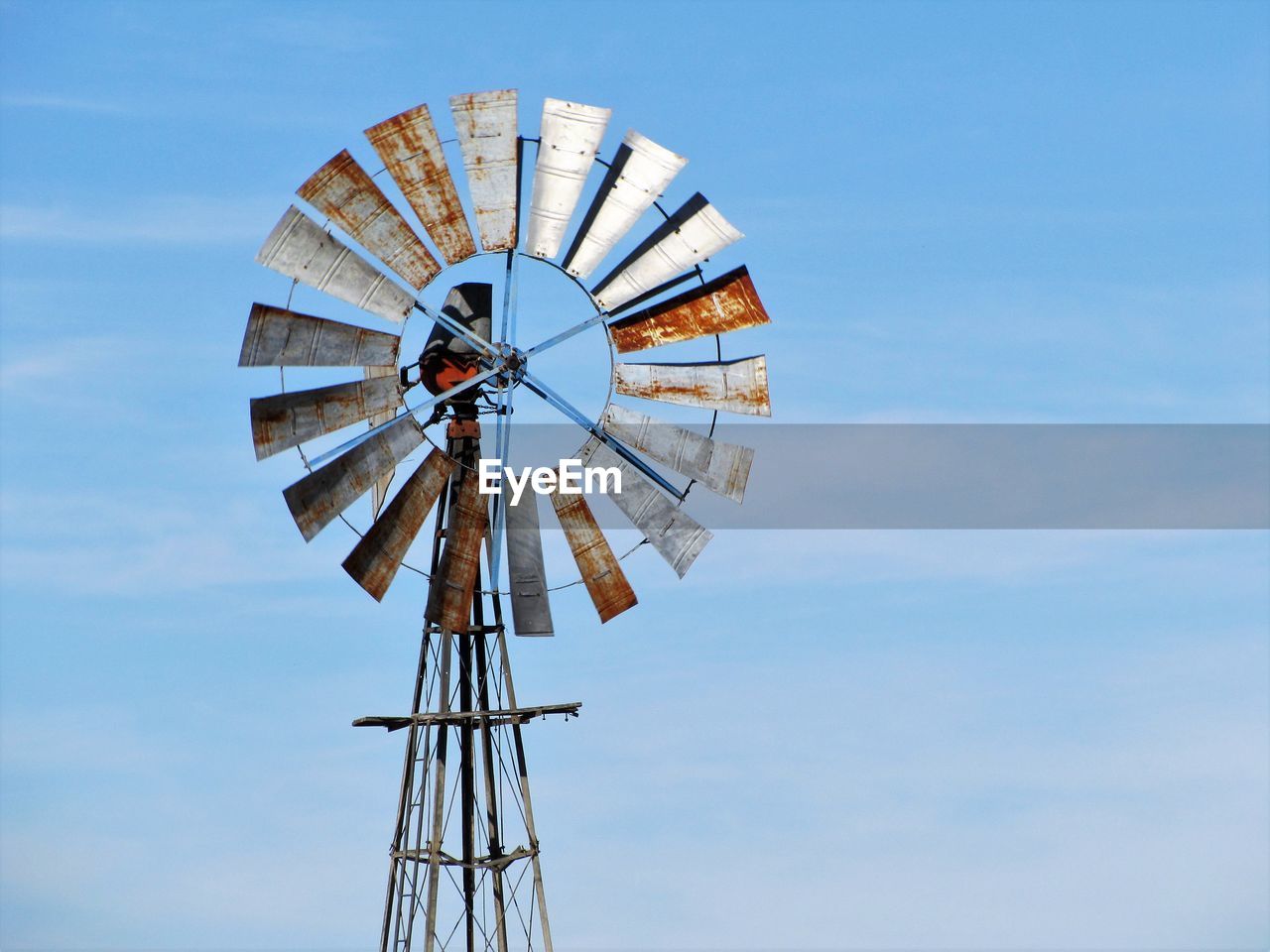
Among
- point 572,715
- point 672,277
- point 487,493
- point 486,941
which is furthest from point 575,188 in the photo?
point 486,941

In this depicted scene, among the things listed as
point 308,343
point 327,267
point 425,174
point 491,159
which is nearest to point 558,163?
point 491,159

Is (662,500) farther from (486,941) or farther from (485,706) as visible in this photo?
(486,941)

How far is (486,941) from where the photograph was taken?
24281mm

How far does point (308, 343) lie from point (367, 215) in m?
1.42

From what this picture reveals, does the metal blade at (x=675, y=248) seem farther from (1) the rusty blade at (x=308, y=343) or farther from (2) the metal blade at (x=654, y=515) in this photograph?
(1) the rusty blade at (x=308, y=343)

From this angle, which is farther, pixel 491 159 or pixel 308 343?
pixel 491 159

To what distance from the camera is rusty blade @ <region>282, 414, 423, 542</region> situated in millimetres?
23203

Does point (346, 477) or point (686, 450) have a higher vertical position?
point (686, 450)

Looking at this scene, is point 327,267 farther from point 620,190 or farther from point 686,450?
point 686,450

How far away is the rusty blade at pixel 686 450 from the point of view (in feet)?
80.6

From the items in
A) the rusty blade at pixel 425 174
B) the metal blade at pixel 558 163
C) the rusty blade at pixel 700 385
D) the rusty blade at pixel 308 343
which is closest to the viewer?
the rusty blade at pixel 308 343

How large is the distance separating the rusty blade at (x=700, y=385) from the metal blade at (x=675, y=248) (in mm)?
820

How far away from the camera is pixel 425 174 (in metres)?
23.7

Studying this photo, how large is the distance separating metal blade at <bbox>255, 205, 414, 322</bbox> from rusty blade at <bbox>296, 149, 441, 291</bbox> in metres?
0.20
